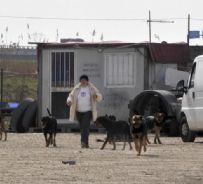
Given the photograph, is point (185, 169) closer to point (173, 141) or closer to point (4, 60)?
point (173, 141)

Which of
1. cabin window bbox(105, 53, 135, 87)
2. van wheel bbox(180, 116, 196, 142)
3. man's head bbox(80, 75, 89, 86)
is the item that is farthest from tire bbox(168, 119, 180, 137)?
man's head bbox(80, 75, 89, 86)

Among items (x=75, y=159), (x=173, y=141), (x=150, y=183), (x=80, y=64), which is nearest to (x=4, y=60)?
(x=80, y=64)

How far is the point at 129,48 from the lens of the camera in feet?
103

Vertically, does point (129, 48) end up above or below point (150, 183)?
above

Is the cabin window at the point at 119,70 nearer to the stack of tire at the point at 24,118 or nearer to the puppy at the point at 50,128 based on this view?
the stack of tire at the point at 24,118

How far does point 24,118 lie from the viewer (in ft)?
110

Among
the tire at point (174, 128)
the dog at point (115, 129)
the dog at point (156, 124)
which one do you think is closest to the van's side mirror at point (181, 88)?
the dog at point (156, 124)

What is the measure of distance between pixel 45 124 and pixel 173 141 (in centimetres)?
406

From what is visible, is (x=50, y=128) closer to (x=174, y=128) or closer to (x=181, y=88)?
(x=181, y=88)

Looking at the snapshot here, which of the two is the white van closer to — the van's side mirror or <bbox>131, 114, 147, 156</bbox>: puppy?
the van's side mirror

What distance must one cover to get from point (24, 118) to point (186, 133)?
957 cm

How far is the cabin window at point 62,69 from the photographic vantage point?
106ft

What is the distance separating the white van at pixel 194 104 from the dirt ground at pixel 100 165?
3.60 ft

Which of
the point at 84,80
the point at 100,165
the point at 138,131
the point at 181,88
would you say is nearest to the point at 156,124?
the point at 181,88
